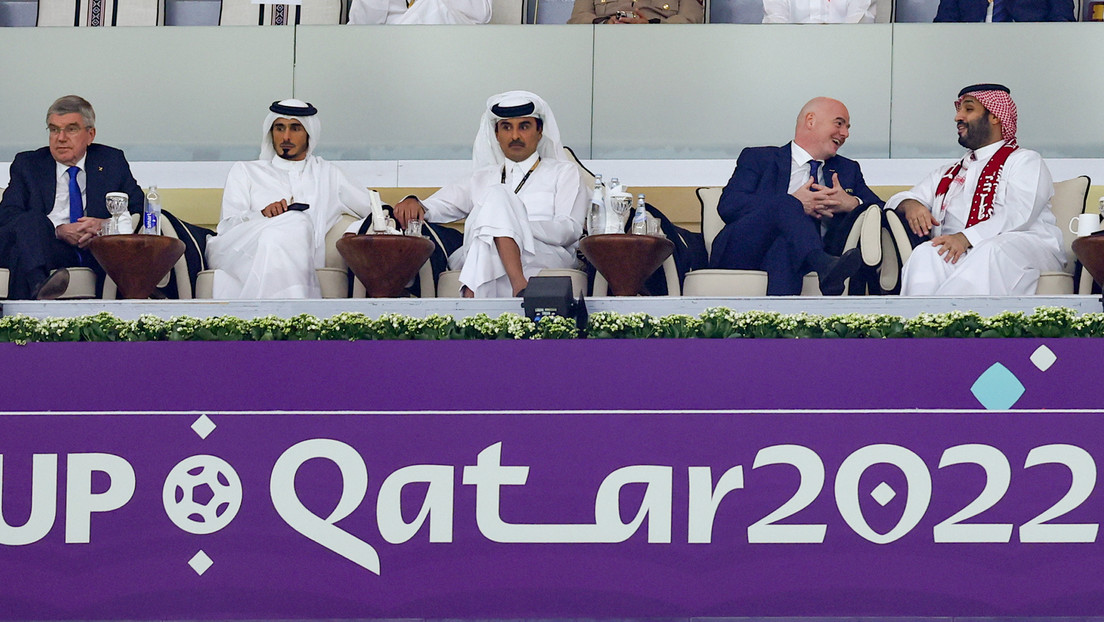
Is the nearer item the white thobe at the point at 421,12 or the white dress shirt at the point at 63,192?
the white dress shirt at the point at 63,192

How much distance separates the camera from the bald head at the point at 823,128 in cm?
532

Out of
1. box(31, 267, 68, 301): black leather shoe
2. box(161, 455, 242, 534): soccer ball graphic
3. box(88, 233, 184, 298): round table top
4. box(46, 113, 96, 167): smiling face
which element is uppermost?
box(46, 113, 96, 167): smiling face

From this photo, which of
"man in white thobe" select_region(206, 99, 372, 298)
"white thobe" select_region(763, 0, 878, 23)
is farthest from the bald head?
"man in white thobe" select_region(206, 99, 372, 298)

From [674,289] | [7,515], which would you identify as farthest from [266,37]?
[7,515]

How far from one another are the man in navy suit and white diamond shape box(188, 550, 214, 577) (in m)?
1.98

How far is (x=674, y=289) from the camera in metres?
4.92

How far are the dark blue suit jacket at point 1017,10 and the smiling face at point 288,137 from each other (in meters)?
2.73

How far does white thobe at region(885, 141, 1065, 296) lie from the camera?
4.75m

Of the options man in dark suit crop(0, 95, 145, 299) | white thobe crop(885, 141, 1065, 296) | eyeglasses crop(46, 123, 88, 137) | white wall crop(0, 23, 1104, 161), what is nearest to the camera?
white thobe crop(885, 141, 1065, 296)

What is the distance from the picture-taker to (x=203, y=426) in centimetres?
385

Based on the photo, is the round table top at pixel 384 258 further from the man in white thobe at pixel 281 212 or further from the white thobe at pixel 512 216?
the man in white thobe at pixel 281 212

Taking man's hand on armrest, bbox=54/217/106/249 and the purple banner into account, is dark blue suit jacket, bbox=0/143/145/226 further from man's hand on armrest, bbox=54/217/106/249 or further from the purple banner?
the purple banner

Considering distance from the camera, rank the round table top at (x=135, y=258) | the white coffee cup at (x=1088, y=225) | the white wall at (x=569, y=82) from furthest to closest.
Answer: the white wall at (x=569, y=82) < the round table top at (x=135, y=258) < the white coffee cup at (x=1088, y=225)

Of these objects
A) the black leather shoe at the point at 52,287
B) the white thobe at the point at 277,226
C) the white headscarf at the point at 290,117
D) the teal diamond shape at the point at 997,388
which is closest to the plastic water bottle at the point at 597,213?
the white thobe at the point at 277,226
